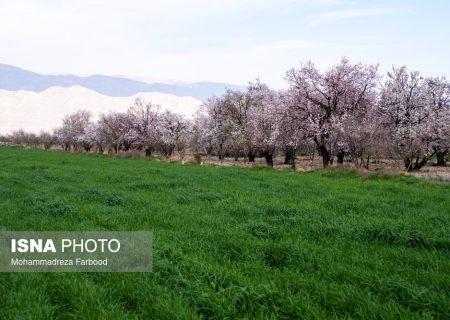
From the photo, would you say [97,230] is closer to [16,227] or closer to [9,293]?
[16,227]

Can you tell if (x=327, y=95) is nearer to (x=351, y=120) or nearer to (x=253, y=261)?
(x=351, y=120)

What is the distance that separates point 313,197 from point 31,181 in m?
14.2

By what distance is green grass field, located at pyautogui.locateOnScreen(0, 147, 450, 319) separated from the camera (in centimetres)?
503

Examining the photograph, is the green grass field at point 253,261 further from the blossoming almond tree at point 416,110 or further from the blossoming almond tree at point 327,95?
the blossoming almond tree at point 416,110

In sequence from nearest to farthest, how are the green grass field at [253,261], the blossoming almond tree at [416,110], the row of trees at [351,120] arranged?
the green grass field at [253,261], the row of trees at [351,120], the blossoming almond tree at [416,110]

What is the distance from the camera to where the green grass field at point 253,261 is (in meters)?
5.03

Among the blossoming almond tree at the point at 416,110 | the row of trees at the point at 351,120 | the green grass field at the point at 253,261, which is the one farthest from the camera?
the blossoming almond tree at the point at 416,110

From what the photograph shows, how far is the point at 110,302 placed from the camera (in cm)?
510

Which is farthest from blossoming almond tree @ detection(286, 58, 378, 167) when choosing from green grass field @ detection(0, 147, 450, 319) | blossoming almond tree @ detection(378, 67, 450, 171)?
green grass field @ detection(0, 147, 450, 319)

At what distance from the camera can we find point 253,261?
693 cm

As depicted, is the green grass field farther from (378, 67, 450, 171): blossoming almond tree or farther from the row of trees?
(378, 67, 450, 171): blossoming almond tree

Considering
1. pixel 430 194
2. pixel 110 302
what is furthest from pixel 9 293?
pixel 430 194

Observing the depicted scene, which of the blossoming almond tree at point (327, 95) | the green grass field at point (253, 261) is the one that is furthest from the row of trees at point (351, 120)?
the green grass field at point (253, 261)

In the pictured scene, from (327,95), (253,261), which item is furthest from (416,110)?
(253,261)
